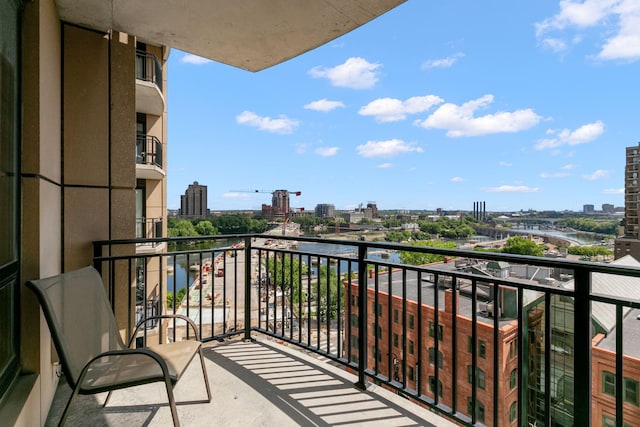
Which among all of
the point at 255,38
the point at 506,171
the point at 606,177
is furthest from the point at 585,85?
the point at 255,38

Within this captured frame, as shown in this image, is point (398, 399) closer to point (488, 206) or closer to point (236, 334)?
point (236, 334)

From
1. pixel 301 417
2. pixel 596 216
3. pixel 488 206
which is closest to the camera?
pixel 301 417

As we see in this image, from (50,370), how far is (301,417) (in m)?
1.58

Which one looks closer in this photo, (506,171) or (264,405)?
(264,405)

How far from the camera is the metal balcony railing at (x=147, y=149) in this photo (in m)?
8.02

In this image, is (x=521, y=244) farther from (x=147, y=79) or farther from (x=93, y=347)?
(x=93, y=347)

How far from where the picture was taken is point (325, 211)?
54.4 feet

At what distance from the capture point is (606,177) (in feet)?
181

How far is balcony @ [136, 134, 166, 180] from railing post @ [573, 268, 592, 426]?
8470 mm

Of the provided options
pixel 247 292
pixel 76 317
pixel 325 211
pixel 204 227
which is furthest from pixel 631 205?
pixel 76 317

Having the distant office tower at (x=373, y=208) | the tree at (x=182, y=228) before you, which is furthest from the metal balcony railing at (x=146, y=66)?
Answer: the distant office tower at (x=373, y=208)

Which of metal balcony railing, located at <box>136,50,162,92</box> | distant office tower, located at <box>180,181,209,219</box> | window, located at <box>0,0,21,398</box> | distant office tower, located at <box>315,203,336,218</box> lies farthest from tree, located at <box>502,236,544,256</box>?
window, located at <box>0,0,21,398</box>

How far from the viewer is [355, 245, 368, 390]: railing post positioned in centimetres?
225

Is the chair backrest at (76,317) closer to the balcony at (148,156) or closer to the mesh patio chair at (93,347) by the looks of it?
the mesh patio chair at (93,347)
